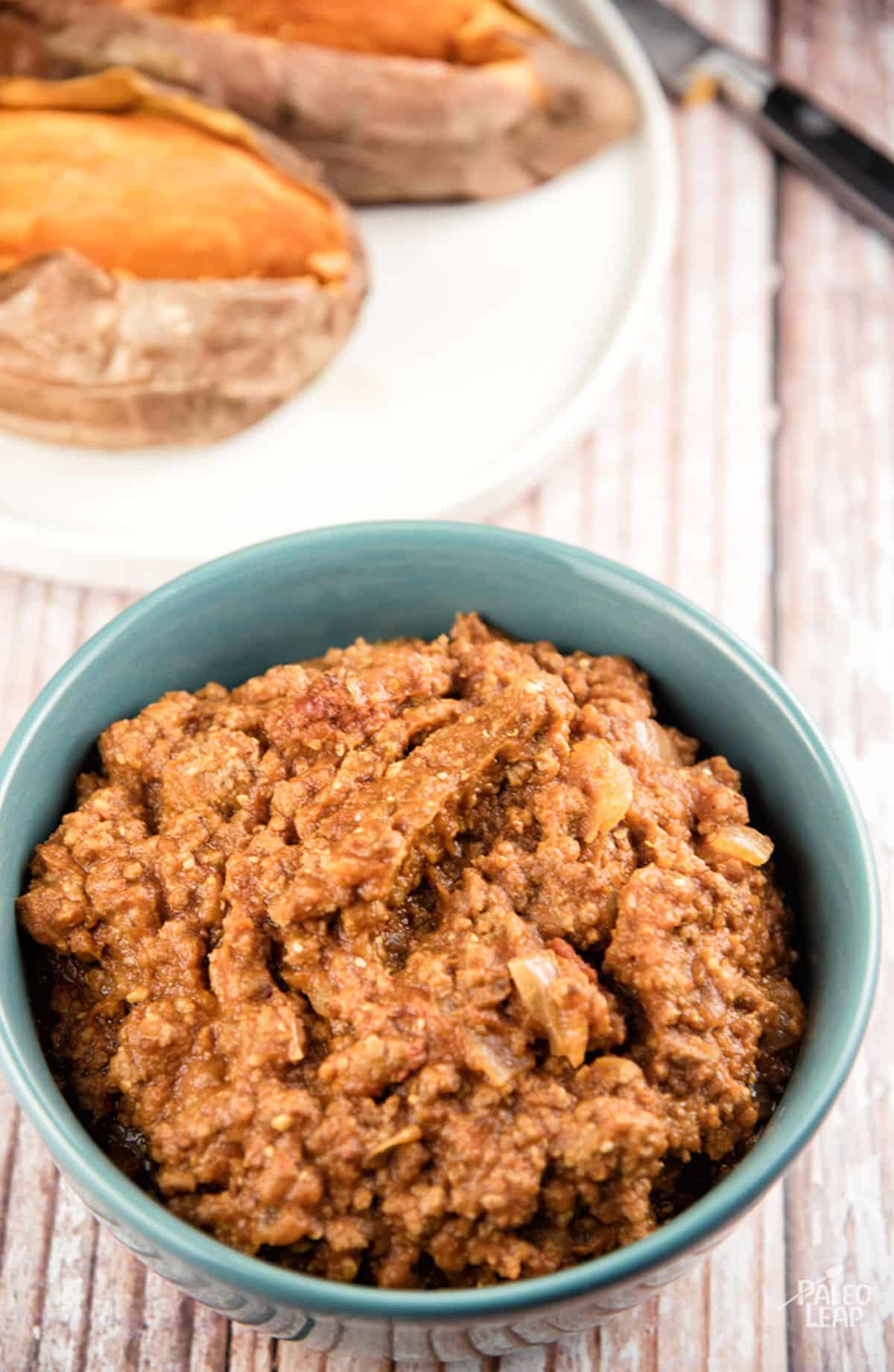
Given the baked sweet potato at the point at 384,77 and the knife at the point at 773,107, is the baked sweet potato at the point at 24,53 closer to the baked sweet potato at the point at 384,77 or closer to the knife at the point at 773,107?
the baked sweet potato at the point at 384,77

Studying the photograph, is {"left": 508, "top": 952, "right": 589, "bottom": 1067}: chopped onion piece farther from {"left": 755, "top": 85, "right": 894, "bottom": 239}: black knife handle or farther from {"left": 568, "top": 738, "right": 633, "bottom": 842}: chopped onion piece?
{"left": 755, "top": 85, "right": 894, "bottom": 239}: black knife handle

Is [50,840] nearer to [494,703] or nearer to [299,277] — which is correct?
[494,703]

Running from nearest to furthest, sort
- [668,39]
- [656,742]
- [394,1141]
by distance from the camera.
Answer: [394,1141] < [656,742] < [668,39]

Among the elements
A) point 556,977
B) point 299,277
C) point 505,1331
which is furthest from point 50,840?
point 299,277

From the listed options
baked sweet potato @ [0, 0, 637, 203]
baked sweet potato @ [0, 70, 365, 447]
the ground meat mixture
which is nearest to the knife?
baked sweet potato @ [0, 0, 637, 203]

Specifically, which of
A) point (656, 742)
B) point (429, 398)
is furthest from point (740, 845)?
point (429, 398)

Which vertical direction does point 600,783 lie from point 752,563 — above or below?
above

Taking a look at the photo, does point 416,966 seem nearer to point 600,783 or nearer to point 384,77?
point 600,783
